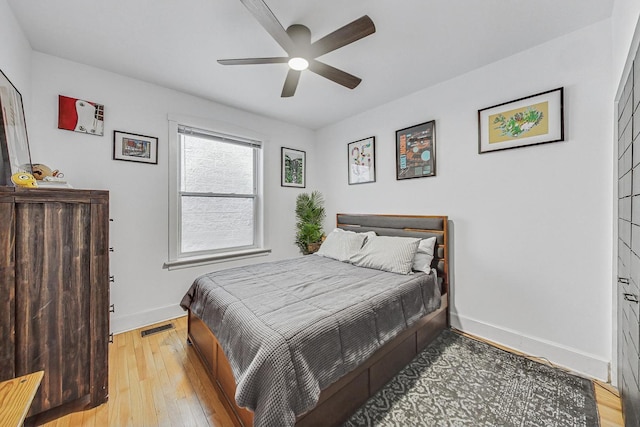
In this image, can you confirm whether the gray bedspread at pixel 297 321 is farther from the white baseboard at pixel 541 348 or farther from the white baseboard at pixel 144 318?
the white baseboard at pixel 144 318

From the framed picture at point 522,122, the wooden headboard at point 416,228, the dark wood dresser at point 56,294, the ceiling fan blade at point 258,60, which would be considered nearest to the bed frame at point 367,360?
the wooden headboard at point 416,228

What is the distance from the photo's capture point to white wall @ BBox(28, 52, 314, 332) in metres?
2.27

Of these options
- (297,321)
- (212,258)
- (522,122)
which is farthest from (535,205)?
(212,258)

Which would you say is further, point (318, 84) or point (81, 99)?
point (318, 84)

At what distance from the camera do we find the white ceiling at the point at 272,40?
5.63 feet

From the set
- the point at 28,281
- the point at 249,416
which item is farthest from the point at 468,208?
the point at 28,281

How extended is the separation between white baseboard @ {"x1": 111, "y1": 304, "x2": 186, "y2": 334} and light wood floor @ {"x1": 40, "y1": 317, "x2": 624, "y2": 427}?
12.4 inches

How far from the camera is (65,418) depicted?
152 cm

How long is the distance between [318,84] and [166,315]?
3.03 metres

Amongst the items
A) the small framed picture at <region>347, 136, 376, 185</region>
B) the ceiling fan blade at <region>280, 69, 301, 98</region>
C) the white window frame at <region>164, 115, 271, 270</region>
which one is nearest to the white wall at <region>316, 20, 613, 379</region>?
the small framed picture at <region>347, 136, 376, 185</region>

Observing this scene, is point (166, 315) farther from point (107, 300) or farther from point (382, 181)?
point (382, 181)

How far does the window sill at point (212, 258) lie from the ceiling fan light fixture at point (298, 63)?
2344mm

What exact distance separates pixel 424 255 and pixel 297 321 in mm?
1621

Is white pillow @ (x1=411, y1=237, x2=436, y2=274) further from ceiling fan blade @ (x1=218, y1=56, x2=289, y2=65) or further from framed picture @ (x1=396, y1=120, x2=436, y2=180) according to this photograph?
ceiling fan blade @ (x1=218, y1=56, x2=289, y2=65)
